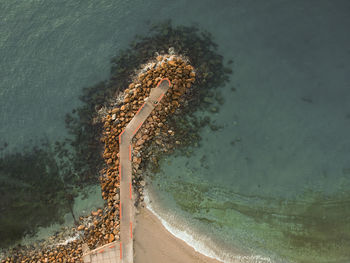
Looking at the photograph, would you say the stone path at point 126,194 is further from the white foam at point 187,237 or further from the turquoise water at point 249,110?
the turquoise water at point 249,110

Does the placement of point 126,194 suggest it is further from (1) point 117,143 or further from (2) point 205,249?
(2) point 205,249

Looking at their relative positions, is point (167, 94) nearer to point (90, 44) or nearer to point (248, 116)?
point (248, 116)

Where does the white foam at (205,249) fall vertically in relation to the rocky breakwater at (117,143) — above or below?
below

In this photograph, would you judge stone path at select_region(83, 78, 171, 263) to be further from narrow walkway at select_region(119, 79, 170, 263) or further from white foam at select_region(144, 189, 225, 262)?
white foam at select_region(144, 189, 225, 262)

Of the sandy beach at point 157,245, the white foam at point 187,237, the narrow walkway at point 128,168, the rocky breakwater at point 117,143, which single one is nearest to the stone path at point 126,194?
the narrow walkway at point 128,168

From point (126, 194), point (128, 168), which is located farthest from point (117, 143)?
point (126, 194)

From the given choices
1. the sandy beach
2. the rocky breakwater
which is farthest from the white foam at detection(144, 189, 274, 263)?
the rocky breakwater

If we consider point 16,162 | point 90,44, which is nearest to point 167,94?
point 90,44
